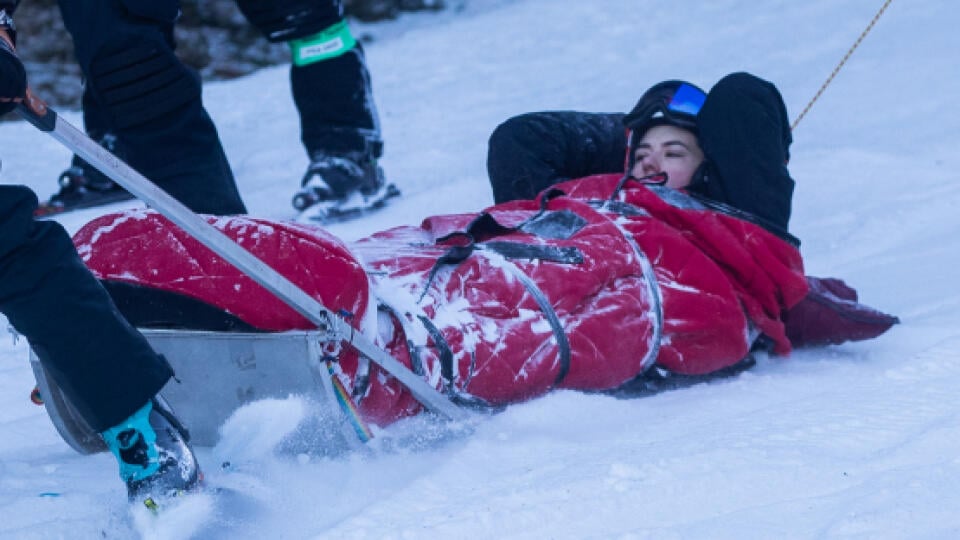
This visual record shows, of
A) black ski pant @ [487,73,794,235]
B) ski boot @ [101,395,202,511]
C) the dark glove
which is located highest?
the dark glove

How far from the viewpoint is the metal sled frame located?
1.64 metres

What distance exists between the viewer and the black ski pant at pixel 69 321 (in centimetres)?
135

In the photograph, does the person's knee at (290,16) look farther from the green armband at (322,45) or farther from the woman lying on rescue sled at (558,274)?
the woman lying on rescue sled at (558,274)

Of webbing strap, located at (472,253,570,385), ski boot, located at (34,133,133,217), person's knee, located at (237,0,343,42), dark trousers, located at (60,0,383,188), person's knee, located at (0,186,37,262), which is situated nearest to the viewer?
person's knee, located at (0,186,37,262)

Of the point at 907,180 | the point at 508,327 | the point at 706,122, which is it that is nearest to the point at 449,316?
the point at 508,327

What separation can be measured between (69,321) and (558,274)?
0.99 meters

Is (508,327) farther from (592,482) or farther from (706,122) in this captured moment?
(706,122)

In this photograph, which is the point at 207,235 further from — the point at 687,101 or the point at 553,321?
the point at 687,101

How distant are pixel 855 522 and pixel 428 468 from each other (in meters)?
0.66

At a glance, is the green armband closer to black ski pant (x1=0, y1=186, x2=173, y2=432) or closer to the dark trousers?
the dark trousers

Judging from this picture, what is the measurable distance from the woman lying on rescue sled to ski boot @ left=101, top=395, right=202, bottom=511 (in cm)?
24

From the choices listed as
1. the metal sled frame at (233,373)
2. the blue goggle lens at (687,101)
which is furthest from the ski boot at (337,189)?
the metal sled frame at (233,373)

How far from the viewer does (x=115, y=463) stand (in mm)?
1800

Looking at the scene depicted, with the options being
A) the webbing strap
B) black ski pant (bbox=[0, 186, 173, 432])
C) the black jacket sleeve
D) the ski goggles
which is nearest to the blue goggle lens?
the ski goggles
